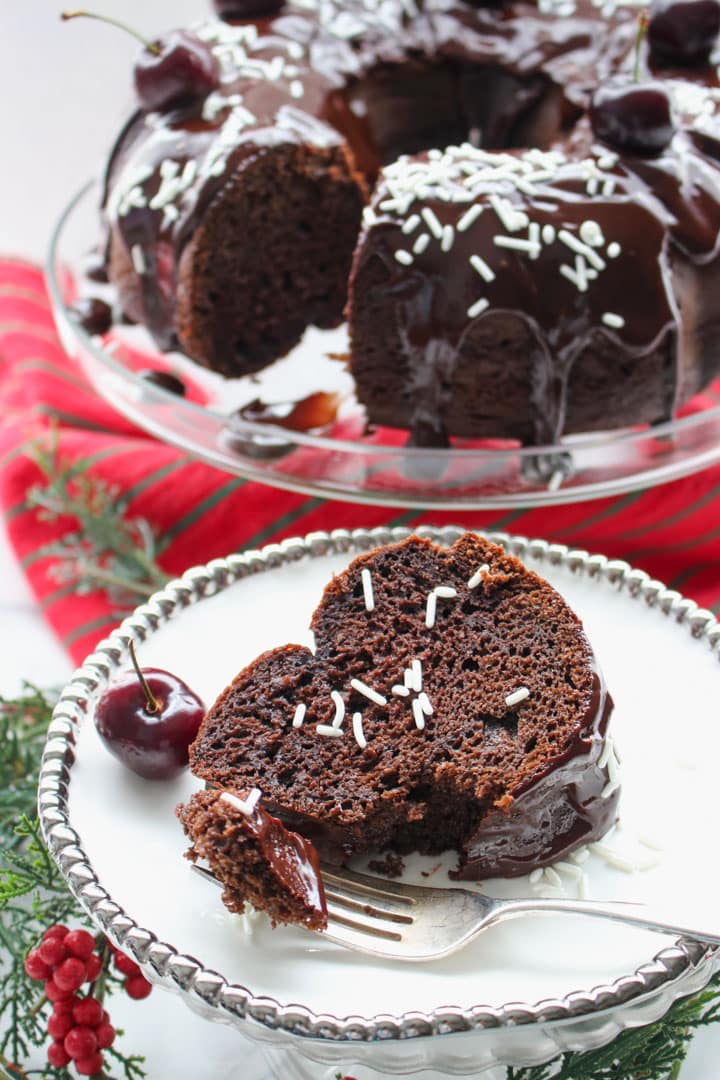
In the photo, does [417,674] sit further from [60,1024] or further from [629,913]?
[60,1024]

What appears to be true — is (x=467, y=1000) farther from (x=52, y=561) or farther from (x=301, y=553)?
(x=52, y=561)

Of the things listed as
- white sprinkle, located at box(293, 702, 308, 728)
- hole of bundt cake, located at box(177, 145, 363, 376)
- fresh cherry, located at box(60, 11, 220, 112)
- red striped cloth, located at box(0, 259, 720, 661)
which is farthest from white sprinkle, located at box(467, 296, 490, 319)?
white sprinkle, located at box(293, 702, 308, 728)

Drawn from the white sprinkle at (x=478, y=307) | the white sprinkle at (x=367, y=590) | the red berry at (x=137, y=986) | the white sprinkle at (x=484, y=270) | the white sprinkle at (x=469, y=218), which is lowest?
the red berry at (x=137, y=986)

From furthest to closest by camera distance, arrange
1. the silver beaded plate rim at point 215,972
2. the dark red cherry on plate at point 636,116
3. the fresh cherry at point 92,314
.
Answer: the fresh cherry at point 92,314 < the dark red cherry on plate at point 636,116 < the silver beaded plate rim at point 215,972

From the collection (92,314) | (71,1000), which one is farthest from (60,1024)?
(92,314)

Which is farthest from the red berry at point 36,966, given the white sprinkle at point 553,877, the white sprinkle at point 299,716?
the white sprinkle at point 553,877

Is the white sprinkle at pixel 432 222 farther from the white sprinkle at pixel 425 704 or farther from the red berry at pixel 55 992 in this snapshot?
the red berry at pixel 55 992
